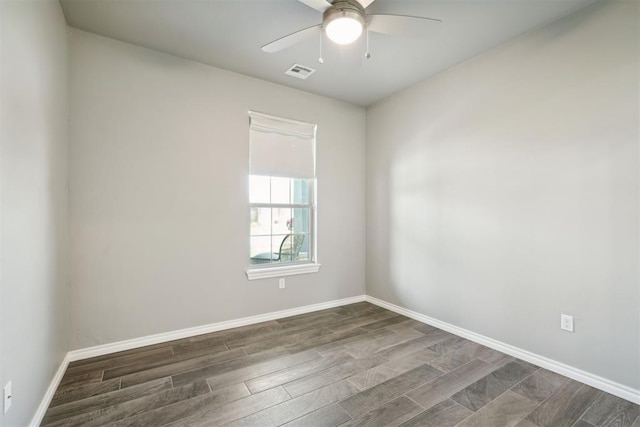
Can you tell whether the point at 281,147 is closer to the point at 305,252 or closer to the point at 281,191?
the point at 281,191

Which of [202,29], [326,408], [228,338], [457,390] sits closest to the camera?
[326,408]

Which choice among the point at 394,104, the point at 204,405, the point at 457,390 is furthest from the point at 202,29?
the point at 457,390

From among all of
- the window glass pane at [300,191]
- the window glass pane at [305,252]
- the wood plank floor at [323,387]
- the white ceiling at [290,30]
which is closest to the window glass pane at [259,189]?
the window glass pane at [300,191]

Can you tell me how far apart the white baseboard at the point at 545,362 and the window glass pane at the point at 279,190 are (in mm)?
2040

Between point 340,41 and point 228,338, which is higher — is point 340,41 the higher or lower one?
the higher one

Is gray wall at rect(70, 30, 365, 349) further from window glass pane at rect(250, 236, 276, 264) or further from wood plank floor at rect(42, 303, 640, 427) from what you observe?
wood plank floor at rect(42, 303, 640, 427)

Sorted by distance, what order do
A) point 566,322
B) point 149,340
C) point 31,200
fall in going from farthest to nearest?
point 149,340 → point 566,322 → point 31,200

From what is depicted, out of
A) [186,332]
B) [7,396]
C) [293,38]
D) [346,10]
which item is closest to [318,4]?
[346,10]

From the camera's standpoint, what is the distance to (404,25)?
6.07 feet

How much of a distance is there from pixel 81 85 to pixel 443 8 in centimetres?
294

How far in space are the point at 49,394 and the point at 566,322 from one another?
11.9ft

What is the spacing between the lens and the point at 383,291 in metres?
3.85

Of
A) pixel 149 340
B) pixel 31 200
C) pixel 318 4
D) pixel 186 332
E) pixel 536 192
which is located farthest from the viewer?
pixel 186 332

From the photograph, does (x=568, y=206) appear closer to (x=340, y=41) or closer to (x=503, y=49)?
(x=503, y=49)
